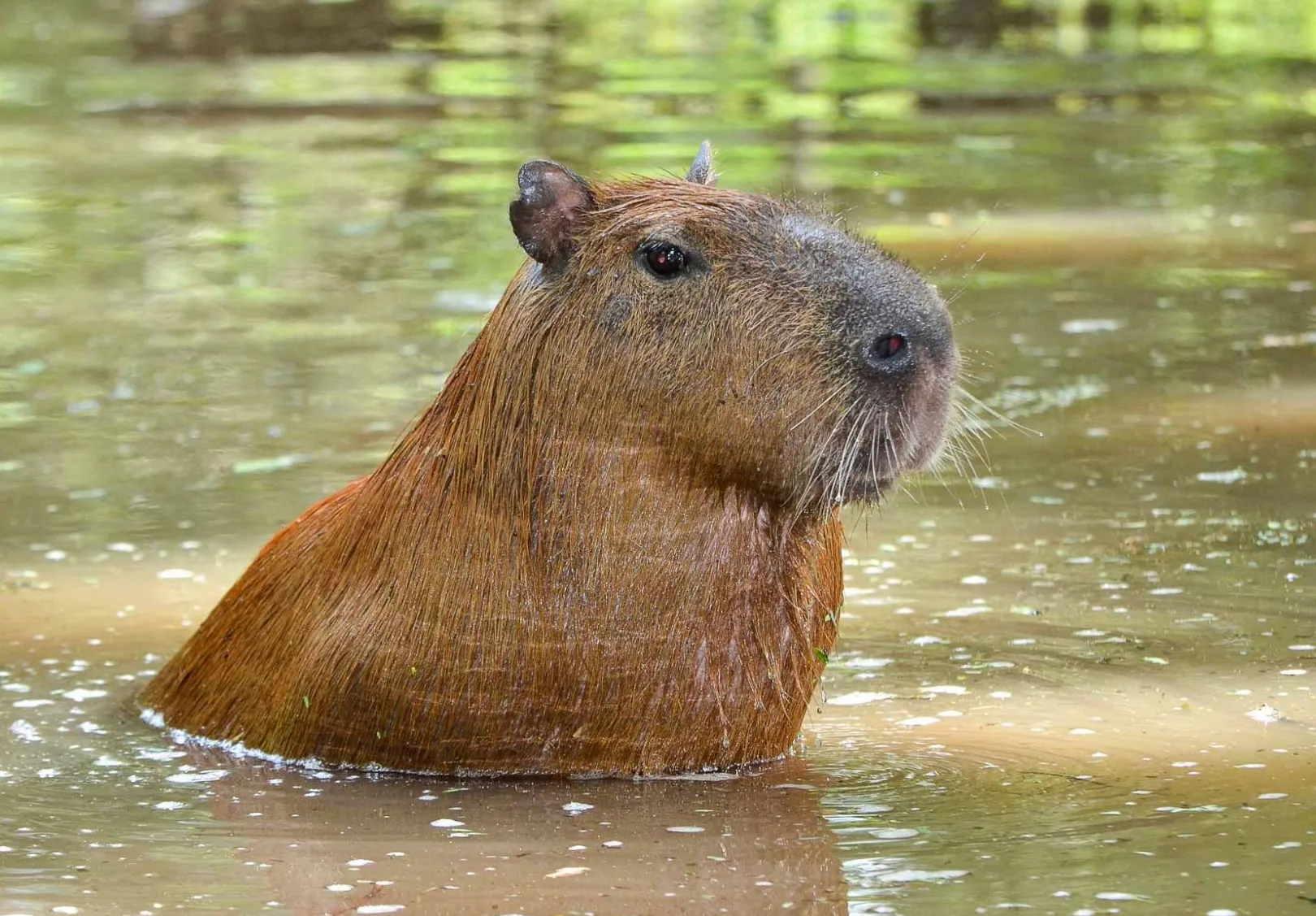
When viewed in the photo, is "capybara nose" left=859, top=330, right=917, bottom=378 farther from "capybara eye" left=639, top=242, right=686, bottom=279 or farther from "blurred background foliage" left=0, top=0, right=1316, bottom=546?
"blurred background foliage" left=0, top=0, right=1316, bottom=546

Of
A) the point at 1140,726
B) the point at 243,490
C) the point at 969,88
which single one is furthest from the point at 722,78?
the point at 1140,726

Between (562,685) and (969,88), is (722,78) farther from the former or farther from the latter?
(562,685)

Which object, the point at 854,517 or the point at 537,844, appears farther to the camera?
the point at 854,517

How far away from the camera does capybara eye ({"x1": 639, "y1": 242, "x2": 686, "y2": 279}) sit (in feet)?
16.4

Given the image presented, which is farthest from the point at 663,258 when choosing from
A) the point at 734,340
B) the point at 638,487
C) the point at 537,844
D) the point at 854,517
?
the point at 854,517

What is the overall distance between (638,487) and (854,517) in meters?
2.91

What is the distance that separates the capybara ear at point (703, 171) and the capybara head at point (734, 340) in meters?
0.32

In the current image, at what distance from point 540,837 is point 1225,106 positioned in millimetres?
13364

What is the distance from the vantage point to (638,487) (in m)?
4.95

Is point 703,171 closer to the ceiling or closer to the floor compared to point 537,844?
closer to the ceiling

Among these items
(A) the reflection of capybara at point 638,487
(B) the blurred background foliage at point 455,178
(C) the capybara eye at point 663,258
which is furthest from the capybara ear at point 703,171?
(B) the blurred background foliage at point 455,178

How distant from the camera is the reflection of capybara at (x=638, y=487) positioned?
4891 millimetres

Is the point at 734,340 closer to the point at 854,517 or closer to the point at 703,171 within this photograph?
the point at 703,171

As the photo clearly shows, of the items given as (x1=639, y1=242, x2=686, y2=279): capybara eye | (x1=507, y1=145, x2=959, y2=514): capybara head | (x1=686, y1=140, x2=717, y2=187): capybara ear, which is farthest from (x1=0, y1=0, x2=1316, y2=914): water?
(x1=639, y1=242, x2=686, y2=279): capybara eye
